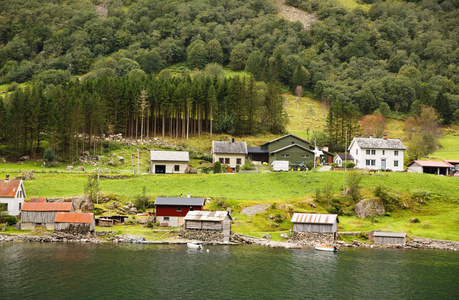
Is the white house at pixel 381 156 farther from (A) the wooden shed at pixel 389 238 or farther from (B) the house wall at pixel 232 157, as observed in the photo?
(A) the wooden shed at pixel 389 238

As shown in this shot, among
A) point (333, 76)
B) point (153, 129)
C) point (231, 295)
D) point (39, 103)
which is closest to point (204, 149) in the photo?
point (153, 129)

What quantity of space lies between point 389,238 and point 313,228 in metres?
10.1

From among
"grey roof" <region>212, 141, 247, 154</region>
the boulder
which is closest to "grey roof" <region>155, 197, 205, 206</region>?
the boulder

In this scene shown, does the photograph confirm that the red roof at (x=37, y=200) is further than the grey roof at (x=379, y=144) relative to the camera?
No

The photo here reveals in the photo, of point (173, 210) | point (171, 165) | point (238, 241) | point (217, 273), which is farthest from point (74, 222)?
point (171, 165)

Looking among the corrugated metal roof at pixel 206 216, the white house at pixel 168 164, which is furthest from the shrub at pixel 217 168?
the corrugated metal roof at pixel 206 216

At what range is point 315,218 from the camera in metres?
67.3

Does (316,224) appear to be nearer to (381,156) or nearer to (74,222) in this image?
(74,222)

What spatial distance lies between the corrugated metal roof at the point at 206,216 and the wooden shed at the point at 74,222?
41.6ft

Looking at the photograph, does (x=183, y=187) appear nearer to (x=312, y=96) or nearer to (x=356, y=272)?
(x=356, y=272)

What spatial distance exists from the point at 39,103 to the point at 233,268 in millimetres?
65170

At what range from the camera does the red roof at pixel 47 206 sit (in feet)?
219

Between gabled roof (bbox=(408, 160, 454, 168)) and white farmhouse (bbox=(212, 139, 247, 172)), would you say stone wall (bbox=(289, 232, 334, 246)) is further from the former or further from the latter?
gabled roof (bbox=(408, 160, 454, 168))

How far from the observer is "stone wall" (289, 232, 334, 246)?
66312 millimetres
